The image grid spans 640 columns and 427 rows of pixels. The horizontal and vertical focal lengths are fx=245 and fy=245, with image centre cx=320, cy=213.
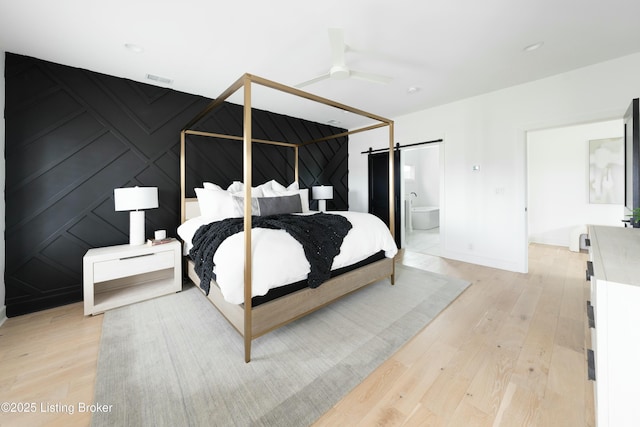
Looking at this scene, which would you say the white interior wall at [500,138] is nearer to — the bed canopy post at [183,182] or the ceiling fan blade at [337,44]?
the ceiling fan blade at [337,44]

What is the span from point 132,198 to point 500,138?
471 cm

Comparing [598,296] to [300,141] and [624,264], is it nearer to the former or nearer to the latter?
[624,264]

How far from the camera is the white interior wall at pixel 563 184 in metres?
4.25

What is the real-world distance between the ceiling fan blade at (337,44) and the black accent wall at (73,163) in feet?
7.52

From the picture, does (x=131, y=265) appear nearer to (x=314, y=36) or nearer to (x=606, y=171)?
(x=314, y=36)

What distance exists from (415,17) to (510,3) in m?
0.67

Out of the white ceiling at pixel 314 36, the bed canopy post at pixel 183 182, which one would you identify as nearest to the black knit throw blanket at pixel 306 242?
the bed canopy post at pixel 183 182

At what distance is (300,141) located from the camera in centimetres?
468

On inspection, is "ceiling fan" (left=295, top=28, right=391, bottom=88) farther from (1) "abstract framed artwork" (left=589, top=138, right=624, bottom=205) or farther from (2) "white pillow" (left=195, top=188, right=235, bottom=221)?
(1) "abstract framed artwork" (left=589, top=138, right=624, bottom=205)

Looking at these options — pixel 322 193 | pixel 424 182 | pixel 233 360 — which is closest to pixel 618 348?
pixel 233 360

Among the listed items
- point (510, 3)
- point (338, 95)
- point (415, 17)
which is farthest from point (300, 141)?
point (510, 3)

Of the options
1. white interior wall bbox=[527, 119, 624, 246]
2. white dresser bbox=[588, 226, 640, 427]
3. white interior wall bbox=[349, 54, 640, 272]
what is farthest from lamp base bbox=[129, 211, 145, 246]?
white interior wall bbox=[527, 119, 624, 246]

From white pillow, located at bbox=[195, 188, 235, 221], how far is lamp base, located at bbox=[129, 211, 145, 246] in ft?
2.07

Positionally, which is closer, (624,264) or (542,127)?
(624,264)
